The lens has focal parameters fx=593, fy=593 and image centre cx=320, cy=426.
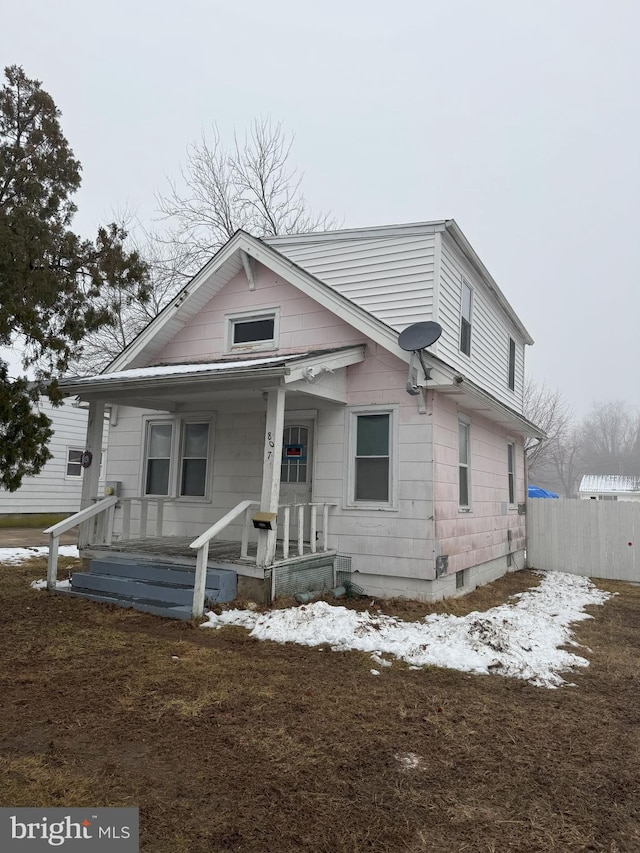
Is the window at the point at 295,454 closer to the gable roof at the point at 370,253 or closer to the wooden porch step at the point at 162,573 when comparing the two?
the wooden porch step at the point at 162,573

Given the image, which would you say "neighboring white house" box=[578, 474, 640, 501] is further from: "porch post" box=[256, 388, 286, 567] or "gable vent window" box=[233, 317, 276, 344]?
"porch post" box=[256, 388, 286, 567]

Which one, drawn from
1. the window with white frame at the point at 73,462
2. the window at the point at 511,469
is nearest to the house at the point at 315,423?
the window at the point at 511,469

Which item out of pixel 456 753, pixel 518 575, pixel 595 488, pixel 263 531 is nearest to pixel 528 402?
pixel 595 488

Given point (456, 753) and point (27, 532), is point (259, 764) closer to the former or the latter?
point (456, 753)

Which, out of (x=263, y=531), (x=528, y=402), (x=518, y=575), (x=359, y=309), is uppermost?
(x=528, y=402)

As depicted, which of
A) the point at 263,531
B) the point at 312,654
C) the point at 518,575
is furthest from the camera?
the point at 518,575

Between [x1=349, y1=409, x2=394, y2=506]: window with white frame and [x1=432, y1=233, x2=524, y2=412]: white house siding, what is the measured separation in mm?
1727

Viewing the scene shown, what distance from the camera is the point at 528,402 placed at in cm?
3709

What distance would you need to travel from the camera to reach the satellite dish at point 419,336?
7926 mm

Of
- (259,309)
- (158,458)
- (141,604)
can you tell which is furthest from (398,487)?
(158,458)

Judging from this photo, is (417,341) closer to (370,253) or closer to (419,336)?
(419,336)

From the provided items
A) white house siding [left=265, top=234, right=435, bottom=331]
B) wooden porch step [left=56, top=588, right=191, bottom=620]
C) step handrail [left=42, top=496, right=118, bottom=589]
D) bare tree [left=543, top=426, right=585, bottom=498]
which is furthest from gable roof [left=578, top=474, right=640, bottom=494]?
wooden porch step [left=56, top=588, right=191, bottom=620]

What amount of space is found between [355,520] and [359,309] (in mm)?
3138

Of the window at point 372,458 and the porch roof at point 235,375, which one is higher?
the porch roof at point 235,375
